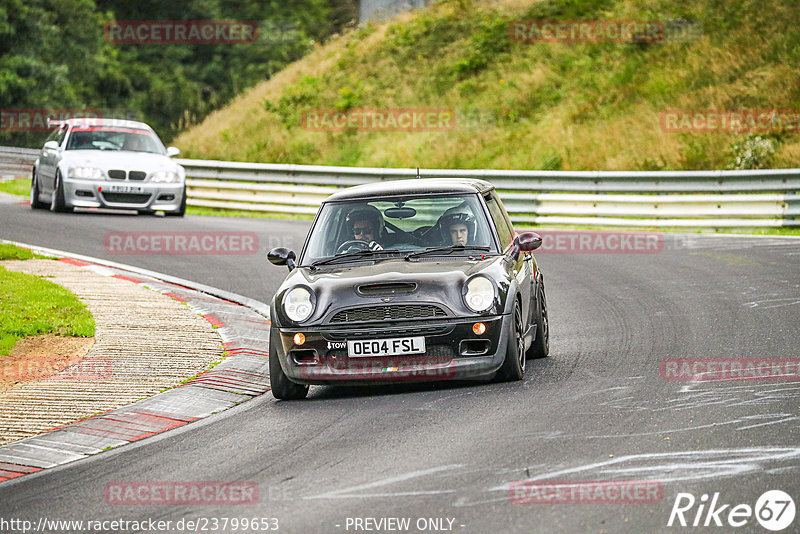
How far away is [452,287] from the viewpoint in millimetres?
8367

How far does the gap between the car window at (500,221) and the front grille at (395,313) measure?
1273 millimetres

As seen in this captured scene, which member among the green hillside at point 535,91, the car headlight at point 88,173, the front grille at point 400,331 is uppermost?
the green hillside at point 535,91

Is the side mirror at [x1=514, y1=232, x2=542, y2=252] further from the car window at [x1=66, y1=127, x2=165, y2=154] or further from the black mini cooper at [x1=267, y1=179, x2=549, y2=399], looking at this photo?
the car window at [x1=66, y1=127, x2=165, y2=154]

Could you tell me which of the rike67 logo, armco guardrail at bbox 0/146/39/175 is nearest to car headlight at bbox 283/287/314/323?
the rike67 logo

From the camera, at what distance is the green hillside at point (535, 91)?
26.7 m

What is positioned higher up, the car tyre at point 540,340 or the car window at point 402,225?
the car window at point 402,225

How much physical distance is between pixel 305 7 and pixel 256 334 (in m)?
58.8

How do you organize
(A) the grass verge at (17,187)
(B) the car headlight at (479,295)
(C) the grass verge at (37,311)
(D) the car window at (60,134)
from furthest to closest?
(A) the grass verge at (17,187), (D) the car window at (60,134), (C) the grass verge at (37,311), (B) the car headlight at (479,295)

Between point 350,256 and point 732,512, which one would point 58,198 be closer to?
point 350,256

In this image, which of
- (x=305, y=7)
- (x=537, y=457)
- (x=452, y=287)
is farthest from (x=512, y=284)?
(x=305, y=7)

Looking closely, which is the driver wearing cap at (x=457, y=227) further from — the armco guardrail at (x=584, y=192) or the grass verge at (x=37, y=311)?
the armco guardrail at (x=584, y=192)

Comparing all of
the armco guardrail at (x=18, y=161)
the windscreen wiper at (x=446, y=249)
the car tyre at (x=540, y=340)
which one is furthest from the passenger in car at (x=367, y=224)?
the armco guardrail at (x=18, y=161)

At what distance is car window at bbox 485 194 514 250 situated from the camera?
9.50 metres

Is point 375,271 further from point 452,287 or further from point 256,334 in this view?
point 256,334
